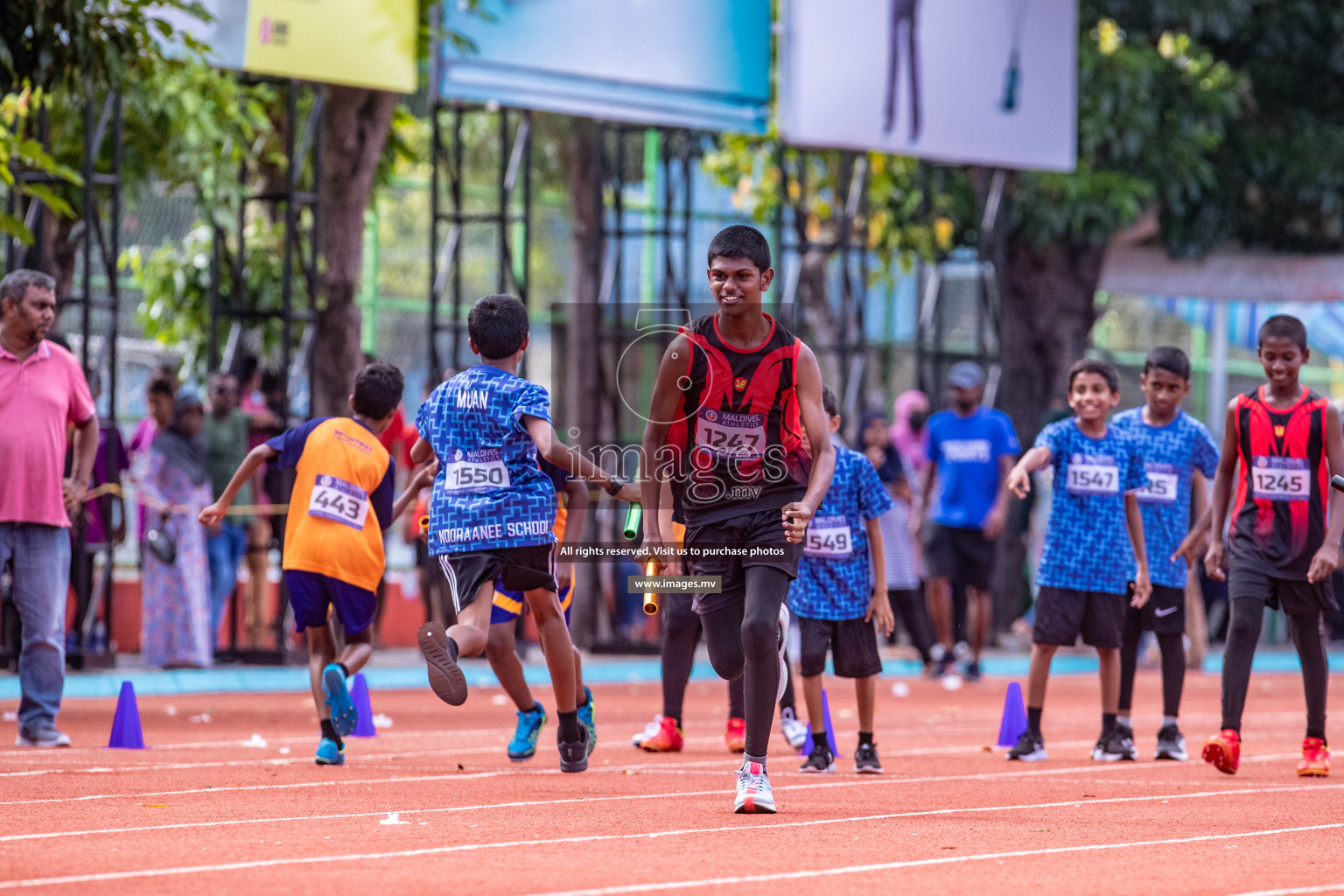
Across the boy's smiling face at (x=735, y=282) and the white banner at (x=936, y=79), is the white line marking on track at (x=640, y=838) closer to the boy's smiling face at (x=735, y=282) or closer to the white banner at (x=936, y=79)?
the boy's smiling face at (x=735, y=282)

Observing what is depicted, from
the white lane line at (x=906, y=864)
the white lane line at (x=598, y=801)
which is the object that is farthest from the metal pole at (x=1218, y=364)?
the white lane line at (x=906, y=864)

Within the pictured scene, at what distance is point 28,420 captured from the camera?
9.27 meters

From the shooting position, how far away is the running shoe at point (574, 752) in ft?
27.2

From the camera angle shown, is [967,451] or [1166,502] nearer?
[1166,502]

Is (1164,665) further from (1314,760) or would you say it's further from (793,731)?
(793,731)

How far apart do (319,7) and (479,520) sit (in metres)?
8.23

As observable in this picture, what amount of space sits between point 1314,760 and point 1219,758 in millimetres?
469

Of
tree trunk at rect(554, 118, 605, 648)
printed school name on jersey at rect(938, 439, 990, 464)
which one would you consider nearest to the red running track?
printed school name on jersey at rect(938, 439, 990, 464)

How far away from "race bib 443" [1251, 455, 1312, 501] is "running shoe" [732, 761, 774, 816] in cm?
340

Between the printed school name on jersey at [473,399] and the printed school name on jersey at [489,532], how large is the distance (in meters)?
0.47

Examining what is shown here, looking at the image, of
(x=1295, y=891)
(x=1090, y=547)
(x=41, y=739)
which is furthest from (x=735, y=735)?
(x=1295, y=891)

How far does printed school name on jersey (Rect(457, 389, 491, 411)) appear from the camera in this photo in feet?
25.2

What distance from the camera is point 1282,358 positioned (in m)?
8.84

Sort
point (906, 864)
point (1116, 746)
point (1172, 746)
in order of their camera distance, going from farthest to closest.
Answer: point (1172, 746) < point (1116, 746) < point (906, 864)
